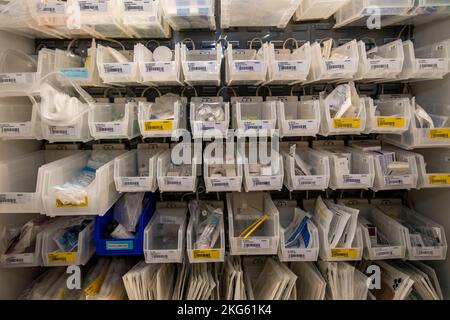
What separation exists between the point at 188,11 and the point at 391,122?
3.45 ft

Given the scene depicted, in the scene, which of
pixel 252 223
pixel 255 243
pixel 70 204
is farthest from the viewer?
pixel 252 223

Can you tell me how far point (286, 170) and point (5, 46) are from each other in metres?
1.50

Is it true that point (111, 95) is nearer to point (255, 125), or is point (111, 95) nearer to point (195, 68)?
point (195, 68)

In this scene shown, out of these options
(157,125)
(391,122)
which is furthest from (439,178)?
(157,125)

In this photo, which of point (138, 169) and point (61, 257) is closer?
point (61, 257)

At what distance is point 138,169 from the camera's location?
1.54 meters

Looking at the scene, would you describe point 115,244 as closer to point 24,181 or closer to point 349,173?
point 24,181

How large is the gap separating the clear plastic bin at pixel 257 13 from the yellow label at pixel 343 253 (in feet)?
3.79

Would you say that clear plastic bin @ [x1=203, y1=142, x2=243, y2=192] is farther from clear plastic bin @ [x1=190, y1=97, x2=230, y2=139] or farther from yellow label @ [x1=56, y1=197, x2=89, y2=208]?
yellow label @ [x1=56, y1=197, x2=89, y2=208]

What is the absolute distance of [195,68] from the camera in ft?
3.95

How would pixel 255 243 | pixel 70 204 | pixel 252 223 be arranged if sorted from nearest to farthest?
pixel 70 204 → pixel 255 243 → pixel 252 223

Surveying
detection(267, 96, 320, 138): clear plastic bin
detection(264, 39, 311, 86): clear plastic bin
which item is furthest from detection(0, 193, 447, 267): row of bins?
detection(264, 39, 311, 86): clear plastic bin

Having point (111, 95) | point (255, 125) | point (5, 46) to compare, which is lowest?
point (255, 125)
